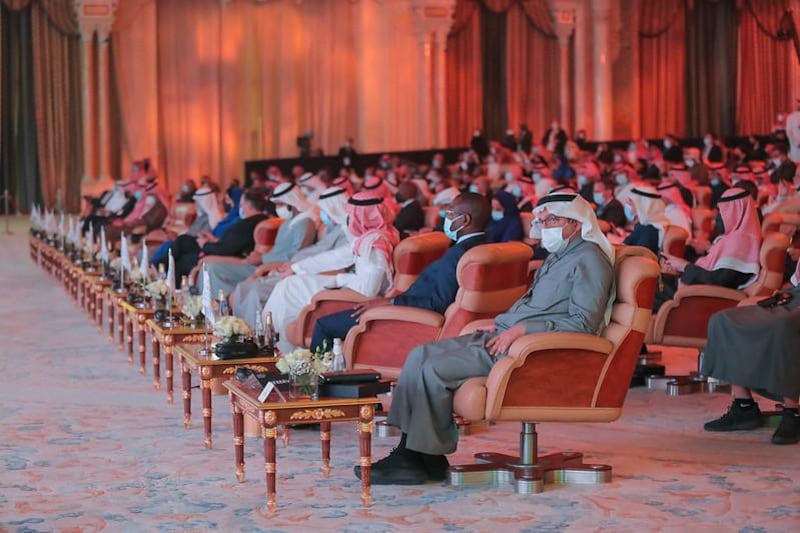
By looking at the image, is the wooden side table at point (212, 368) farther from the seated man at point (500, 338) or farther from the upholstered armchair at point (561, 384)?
the upholstered armchair at point (561, 384)

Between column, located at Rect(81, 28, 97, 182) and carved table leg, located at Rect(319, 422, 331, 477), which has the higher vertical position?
column, located at Rect(81, 28, 97, 182)

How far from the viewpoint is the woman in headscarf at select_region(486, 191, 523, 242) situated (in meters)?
9.89

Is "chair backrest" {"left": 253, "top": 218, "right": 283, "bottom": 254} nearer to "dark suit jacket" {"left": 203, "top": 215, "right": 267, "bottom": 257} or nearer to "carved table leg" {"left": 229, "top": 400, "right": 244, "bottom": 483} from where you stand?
"dark suit jacket" {"left": 203, "top": 215, "right": 267, "bottom": 257}

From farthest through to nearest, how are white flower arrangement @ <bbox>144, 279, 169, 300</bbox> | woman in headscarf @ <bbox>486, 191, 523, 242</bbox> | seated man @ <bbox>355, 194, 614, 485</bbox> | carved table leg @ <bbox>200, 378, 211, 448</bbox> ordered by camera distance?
woman in headscarf @ <bbox>486, 191, 523, 242</bbox>
white flower arrangement @ <bbox>144, 279, 169, 300</bbox>
carved table leg @ <bbox>200, 378, 211, 448</bbox>
seated man @ <bbox>355, 194, 614, 485</bbox>

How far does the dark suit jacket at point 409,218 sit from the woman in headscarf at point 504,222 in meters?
1.24

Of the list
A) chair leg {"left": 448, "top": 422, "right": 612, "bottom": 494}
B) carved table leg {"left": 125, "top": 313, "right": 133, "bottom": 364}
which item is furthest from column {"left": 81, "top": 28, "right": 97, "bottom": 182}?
chair leg {"left": 448, "top": 422, "right": 612, "bottom": 494}

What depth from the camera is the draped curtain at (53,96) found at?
880 inches

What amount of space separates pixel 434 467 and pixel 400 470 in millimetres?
139

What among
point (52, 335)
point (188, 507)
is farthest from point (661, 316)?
point (52, 335)

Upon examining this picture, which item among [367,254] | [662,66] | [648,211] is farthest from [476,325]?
[662,66]

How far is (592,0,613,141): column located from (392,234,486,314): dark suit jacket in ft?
62.1

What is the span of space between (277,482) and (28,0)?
722 inches

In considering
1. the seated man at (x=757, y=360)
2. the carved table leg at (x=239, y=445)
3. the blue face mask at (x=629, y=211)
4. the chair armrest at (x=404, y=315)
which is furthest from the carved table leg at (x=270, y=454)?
the blue face mask at (x=629, y=211)

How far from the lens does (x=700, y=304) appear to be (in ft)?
23.5
